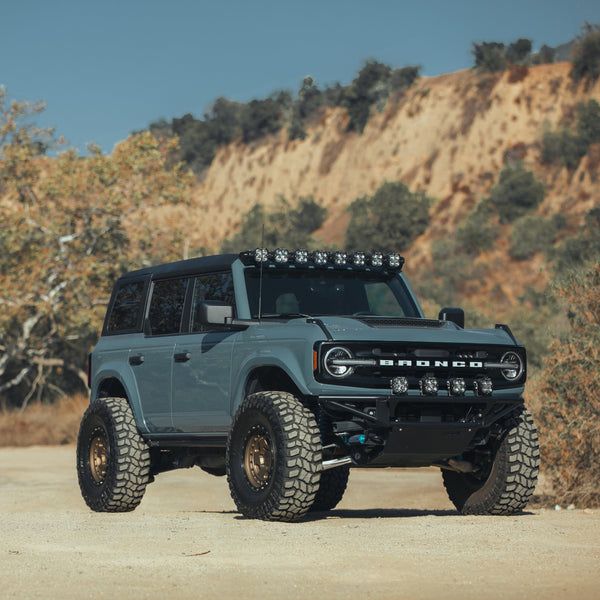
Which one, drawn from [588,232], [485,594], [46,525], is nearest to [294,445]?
[46,525]

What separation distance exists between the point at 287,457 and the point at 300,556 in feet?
5.77

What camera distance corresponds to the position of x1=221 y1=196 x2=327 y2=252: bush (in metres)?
64.2

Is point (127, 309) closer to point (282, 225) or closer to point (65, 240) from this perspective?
point (65, 240)

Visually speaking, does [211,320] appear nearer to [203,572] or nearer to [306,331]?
[306,331]

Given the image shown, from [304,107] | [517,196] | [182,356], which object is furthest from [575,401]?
[304,107]

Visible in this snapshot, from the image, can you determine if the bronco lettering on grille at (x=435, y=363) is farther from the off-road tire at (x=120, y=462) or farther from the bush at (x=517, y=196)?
the bush at (x=517, y=196)

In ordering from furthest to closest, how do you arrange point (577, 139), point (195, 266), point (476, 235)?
point (577, 139) < point (476, 235) < point (195, 266)

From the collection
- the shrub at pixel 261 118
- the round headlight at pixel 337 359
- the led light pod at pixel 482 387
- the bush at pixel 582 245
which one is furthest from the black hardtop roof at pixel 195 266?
the shrub at pixel 261 118

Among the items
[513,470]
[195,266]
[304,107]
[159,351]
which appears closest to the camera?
[513,470]

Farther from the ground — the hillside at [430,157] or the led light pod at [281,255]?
the hillside at [430,157]

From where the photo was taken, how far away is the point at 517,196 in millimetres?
59719

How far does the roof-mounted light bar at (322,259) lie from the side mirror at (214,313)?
60 cm

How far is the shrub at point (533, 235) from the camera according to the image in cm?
5466

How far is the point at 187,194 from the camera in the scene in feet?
115
